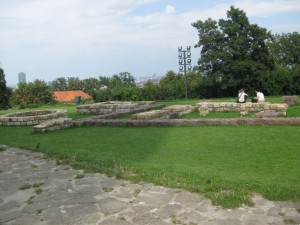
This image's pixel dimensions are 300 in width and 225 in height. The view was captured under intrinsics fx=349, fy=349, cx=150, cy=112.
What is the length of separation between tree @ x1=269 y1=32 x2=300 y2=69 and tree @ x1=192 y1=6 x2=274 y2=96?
27.6m

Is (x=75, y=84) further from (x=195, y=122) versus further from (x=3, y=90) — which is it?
(x=195, y=122)

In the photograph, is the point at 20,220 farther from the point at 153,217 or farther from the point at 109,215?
the point at 153,217

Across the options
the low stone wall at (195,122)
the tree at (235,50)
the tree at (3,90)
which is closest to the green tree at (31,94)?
Result: the tree at (3,90)

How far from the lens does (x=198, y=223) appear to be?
393cm

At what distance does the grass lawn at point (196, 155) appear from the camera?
4.92 metres

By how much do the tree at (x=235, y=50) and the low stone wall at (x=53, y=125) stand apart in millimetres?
14713

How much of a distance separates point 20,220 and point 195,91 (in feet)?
78.5

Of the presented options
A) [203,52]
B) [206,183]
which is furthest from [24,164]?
[203,52]

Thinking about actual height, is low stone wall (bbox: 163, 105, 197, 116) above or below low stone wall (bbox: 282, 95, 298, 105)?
below

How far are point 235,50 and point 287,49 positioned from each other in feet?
101

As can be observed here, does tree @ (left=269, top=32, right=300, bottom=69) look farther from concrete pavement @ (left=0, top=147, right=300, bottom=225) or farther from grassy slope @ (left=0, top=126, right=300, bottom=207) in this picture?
concrete pavement @ (left=0, top=147, right=300, bottom=225)

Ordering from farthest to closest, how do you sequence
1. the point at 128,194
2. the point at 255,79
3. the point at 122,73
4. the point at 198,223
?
the point at 122,73
the point at 255,79
the point at 128,194
the point at 198,223

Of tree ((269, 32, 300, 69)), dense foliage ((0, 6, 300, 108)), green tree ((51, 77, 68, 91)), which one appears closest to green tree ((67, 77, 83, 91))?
green tree ((51, 77, 68, 91))

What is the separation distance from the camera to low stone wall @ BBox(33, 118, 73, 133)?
37.5 feet
